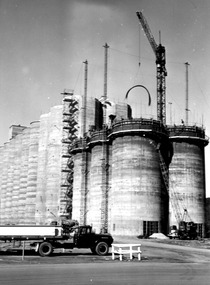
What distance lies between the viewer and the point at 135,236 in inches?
2210

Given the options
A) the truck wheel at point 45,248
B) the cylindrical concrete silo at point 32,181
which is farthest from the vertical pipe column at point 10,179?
the truck wheel at point 45,248

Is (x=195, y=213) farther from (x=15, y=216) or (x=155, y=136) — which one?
(x=15, y=216)

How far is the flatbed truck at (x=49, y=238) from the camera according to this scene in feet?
83.4

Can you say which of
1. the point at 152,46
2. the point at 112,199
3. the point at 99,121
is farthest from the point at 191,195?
the point at 152,46

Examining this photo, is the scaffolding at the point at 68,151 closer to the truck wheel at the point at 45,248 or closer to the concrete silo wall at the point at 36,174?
the concrete silo wall at the point at 36,174

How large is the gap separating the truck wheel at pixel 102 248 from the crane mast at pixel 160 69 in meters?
54.5

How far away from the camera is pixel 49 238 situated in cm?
2567

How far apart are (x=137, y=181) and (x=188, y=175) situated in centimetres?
1336

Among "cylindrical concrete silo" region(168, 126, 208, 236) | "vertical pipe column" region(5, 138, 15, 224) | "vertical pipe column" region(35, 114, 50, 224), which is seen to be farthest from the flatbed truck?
"vertical pipe column" region(5, 138, 15, 224)

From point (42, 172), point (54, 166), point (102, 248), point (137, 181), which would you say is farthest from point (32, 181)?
point (102, 248)

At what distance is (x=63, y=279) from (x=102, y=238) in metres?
12.3

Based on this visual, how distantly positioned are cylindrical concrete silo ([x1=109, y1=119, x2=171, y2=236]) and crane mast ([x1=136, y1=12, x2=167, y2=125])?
18.6 m

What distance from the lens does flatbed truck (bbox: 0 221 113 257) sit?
25422mm

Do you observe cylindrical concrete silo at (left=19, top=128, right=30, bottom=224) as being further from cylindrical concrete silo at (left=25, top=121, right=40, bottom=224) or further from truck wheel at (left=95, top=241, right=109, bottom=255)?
truck wheel at (left=95, top=241, right=109, bottom=255)
